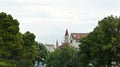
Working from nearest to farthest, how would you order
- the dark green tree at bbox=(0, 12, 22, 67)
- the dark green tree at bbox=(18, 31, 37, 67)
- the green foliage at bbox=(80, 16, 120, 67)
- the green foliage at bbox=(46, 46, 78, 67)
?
the dark green tree at bbox=(0, 12, 22, 67)
the dark green tree at bbox=(18, 31, 37, 67)
the green foliage at bbox=(80, 16, 120, 67)
the green foliage at bbox=(46, 46, 78, 67)

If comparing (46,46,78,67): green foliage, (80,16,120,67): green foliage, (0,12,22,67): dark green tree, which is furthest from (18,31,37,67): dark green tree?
(46,46,78,67): green foliage

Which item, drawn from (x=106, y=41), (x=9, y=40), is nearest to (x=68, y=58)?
(x=106, y=41)

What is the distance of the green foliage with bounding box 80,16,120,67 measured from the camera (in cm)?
7519

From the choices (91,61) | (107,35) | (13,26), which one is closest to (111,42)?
(107,35)

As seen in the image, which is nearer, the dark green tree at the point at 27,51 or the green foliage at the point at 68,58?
the dark green tree at the point at 27,51

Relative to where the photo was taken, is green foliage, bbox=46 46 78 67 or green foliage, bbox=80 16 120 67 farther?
green foliage, bbox=46 46 78 67

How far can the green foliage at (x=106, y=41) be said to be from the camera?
7519cm

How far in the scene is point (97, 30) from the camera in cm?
7775

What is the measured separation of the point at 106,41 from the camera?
7612 cm

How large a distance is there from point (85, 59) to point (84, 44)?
8.22ft

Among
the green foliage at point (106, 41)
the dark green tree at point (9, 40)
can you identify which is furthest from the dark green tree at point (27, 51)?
the green foliage at point (106, 41)

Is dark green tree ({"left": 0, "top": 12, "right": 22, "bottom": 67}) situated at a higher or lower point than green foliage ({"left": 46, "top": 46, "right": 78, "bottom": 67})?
higher

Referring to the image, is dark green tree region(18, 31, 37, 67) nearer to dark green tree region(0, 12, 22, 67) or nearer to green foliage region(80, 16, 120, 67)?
dark green tree region(0, 12, 22, 67)

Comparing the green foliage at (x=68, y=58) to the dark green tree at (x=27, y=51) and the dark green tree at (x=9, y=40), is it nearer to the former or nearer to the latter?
the dark green tree at (x=27, y=51)
